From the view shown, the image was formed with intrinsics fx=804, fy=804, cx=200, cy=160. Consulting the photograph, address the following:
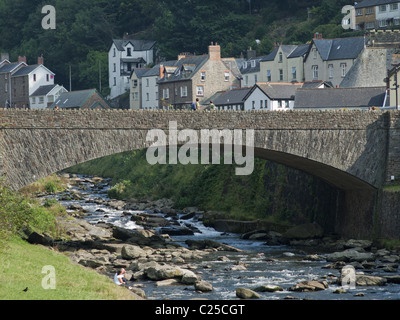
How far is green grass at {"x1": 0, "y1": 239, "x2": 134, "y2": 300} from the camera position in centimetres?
3080

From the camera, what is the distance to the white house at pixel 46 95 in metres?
114

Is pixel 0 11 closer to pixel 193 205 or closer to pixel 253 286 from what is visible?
pixel 193 205

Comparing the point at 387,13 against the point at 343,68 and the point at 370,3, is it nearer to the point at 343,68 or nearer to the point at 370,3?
the point at 370,3

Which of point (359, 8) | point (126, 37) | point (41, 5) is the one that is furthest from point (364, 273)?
point (41, 5)

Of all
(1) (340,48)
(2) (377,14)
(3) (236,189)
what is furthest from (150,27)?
(3) (236,189)

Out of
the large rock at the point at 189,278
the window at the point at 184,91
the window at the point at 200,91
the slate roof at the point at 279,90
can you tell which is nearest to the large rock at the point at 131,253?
the large rock at the point at 189,278

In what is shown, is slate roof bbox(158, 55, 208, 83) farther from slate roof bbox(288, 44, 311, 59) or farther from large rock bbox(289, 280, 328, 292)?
large rock bbox(289, 280, 328, 292)

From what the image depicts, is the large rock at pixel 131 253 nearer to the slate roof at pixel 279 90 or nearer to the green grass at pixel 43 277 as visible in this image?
the green grass at pixel 43 277

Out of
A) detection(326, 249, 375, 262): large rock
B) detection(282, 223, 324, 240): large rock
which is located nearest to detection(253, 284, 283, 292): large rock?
detection(326, 249, 375, 262): large rock

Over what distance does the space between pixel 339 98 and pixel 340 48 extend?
66.3 ft

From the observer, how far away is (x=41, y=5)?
142250mm

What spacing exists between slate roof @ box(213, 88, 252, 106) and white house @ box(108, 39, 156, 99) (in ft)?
109

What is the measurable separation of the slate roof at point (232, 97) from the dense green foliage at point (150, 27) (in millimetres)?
18630

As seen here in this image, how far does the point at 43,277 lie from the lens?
34781mm
